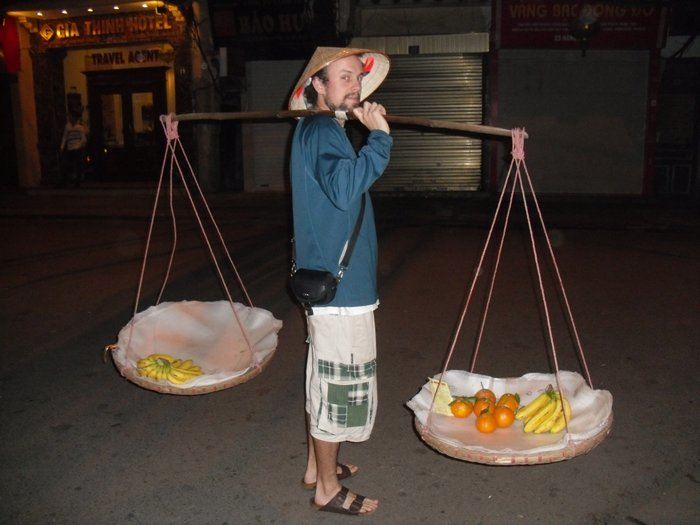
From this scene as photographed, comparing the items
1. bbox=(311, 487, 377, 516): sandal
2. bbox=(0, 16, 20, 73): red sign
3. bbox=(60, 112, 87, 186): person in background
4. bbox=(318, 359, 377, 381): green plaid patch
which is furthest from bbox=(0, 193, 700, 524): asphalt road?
bbox=(0, 16, 20, 73): red sign

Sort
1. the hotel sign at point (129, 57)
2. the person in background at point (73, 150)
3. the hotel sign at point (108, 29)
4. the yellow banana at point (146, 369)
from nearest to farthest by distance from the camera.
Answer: the yellow banana at point (146, 369) < the hotel sign at point (108, 29) < the hotel sign at point (129, 57) < the person in background at point (73, 150)

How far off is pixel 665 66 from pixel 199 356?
1301 cm

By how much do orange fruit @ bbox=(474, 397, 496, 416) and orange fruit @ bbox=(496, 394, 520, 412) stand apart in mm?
58

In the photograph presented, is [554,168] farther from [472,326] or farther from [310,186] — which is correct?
[310,186]

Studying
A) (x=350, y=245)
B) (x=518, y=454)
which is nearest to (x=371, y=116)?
(x=350, y=245)

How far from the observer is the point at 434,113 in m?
14.1

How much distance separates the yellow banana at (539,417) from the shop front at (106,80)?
13111 mm

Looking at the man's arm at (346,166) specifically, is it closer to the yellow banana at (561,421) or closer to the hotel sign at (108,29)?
the yellow banana at (561,421)

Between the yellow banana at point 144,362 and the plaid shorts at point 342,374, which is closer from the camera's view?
the plaid shorts at point 342,374

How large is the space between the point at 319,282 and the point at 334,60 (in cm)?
83

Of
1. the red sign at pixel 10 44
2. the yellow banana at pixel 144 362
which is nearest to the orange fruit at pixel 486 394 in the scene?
the yellow banana at pixel 144 362

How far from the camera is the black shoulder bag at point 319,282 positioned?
231 cm

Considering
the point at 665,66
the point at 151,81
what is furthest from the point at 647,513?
the point at 151,81

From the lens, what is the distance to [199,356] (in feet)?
12.8
